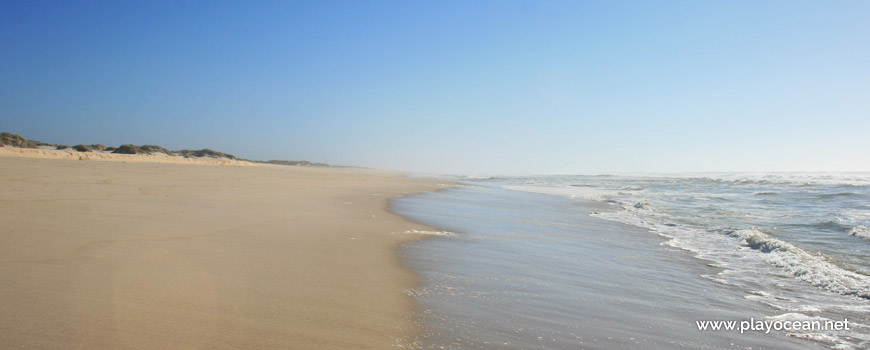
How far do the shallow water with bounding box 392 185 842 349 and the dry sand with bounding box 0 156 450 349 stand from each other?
331mm

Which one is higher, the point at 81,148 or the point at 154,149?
the point at 154,149

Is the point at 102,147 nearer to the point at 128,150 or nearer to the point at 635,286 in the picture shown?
the point at 128,150

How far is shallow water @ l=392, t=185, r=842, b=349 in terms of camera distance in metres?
2.33

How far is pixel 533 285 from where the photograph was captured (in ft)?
10.9

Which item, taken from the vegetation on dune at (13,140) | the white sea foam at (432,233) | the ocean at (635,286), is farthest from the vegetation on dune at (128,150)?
the white sea foam at (432,233)

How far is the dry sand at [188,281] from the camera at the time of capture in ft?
6.40

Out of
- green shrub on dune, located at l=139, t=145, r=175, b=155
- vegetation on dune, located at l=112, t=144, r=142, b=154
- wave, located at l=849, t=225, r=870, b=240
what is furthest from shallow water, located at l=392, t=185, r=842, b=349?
green shrub on dune, located at l=139, t=145, r=175, b=155

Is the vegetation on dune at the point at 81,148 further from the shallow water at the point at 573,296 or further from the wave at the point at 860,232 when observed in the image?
the wave at the point at 860,232

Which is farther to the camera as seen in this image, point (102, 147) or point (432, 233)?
point (102, 147)

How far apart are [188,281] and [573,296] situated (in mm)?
2630

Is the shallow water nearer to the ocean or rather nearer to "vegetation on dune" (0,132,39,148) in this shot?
the ocean

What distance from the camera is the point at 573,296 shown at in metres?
3.09

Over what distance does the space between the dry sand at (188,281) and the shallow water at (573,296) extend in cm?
33

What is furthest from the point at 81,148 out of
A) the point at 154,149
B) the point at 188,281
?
the point at 188,281
